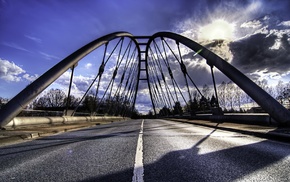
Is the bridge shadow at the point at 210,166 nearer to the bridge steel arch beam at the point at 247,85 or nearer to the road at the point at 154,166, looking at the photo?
the road at the point at 154,166

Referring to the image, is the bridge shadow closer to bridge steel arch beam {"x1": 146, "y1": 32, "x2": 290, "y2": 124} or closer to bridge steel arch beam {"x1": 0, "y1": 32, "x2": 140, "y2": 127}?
bridge steel arch beam {"x1": 146, "y1": 32, "x2": 290, "y2": 124}

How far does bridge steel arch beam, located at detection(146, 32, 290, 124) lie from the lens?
11.7 metres

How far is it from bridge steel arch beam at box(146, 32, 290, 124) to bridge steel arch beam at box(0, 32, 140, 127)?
9858mm

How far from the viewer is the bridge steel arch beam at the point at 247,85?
38.3ft

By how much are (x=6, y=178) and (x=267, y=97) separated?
12.5 m

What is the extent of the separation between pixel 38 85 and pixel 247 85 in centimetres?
1233

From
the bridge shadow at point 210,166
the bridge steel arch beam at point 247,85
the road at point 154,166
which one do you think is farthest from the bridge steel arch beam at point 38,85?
the bridge steel arch beam at point 247,85

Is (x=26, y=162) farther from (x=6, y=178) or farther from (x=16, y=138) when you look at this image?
(x=16, y=138)

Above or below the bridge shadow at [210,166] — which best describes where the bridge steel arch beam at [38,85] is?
above

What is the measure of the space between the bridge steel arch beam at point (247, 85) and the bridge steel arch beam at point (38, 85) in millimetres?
9858

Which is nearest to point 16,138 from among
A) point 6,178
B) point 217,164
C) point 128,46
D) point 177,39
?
point 6,178

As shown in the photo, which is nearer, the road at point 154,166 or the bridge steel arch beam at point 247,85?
the road at point 154,166

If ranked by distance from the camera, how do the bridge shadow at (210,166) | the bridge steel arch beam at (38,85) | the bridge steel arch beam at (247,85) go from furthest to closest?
the bridge steel arch beam at (38,85)
the bridge steel arch beam at (247,85)
the bridge shadow at (210,166)

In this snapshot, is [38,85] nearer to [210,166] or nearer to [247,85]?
[247,85]
